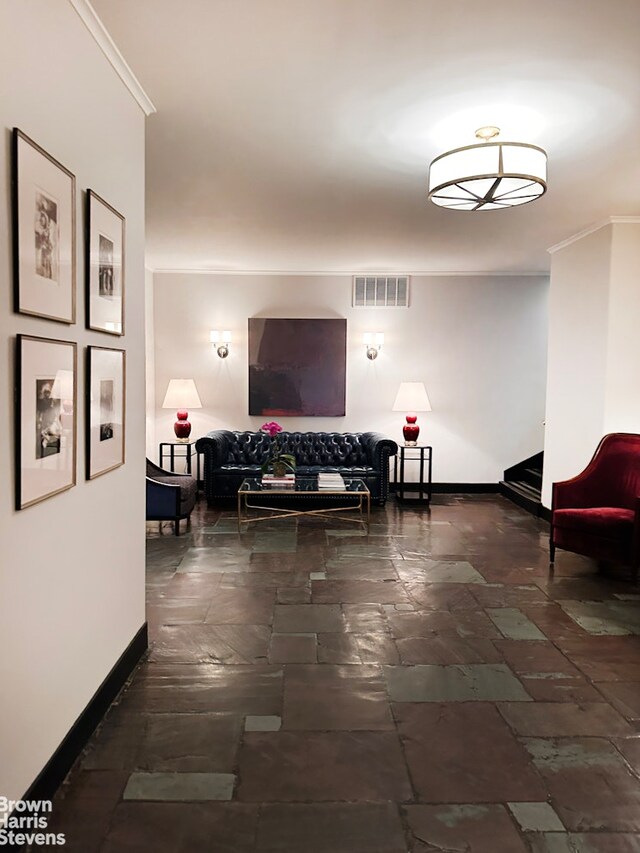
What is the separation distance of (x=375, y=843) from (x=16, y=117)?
8.01ft

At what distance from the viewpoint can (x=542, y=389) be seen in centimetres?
760

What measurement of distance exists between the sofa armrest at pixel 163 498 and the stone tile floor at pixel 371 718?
957mm

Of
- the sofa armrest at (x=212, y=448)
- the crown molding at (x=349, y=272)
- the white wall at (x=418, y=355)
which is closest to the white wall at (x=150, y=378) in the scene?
the white wall at (x=418, y=355)

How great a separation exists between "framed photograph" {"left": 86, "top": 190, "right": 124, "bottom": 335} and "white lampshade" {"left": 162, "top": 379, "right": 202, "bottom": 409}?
176 inches

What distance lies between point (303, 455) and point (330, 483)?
1.45 meters

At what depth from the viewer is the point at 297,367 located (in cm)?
746

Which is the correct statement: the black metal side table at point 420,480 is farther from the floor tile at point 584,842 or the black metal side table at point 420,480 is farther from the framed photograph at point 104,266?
the floor tile at point 584,842

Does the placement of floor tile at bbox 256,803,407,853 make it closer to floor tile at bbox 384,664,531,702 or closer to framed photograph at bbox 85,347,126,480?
floor tile at bbox 384,664,531,702

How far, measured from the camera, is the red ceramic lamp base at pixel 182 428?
23.0 feet

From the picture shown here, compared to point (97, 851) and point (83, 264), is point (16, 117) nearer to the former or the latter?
point (83, 264)

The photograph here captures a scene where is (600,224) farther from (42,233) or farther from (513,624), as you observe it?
(42,233)

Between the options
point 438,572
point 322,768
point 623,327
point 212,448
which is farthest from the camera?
point 212,448

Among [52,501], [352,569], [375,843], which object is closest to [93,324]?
[52,501]

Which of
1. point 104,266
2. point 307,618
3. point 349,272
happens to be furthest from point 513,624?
point 349,272
